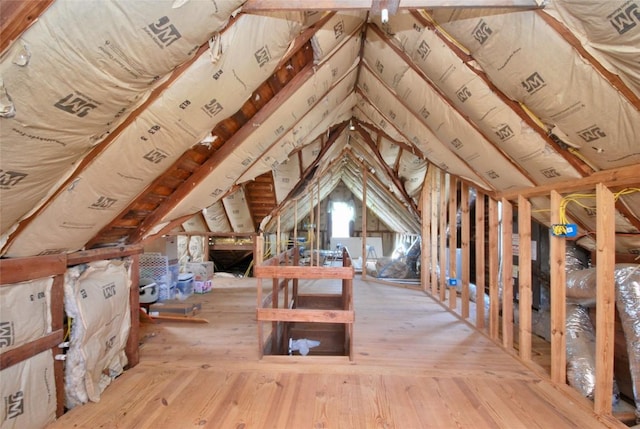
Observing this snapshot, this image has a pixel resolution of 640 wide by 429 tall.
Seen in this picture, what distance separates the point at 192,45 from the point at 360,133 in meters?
4.23

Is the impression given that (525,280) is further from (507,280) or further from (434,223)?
(434,223)

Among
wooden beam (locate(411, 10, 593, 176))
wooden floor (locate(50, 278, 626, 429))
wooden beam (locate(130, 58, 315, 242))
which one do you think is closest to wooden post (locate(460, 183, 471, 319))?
wooden floor (locate(50, 278, 626, 429))

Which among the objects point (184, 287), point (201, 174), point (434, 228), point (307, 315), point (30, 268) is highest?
point (201, 174)

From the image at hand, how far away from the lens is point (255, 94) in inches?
98.0

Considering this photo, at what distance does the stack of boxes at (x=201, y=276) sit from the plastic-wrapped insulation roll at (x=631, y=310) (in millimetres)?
5421

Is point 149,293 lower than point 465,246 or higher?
lower

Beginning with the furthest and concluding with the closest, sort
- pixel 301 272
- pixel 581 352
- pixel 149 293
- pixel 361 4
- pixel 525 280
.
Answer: pixel 149 293 → pixel 301 272 → pixel 525 280 → pixel 581 352 → pixel 361 4

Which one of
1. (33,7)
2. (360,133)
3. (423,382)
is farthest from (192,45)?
(360,133)

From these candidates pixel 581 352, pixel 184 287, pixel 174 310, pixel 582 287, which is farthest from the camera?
pixel 184 287

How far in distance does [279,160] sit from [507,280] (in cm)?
292

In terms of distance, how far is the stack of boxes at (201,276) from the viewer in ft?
17.1

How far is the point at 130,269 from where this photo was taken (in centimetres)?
253

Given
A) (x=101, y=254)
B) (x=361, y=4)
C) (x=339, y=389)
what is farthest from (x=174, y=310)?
(x=361, y=4)

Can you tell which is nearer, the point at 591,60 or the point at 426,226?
the point at 591,60
